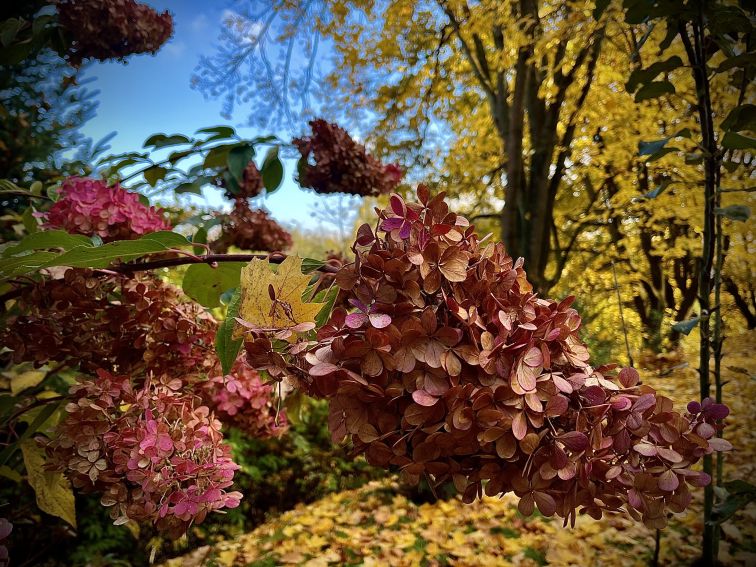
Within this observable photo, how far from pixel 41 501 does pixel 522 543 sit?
210 cm

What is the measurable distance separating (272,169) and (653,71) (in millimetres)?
848

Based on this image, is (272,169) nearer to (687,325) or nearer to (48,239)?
(48,239)

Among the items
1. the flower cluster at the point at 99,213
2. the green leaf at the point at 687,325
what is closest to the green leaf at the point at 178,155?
the flower cluster at the point at 99,213

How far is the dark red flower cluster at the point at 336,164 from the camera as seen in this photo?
1.35 m

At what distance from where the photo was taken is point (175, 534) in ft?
1.71

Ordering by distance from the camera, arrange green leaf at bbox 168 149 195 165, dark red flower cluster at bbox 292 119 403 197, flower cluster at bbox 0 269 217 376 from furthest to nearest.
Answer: dark red flower cluster at bbox 292 119 403 197 → green leaf at bbox 168 149 195 165 → flower cluster at bbox 0 269 217 376

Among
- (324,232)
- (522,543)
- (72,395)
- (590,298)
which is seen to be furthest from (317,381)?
(324,232)

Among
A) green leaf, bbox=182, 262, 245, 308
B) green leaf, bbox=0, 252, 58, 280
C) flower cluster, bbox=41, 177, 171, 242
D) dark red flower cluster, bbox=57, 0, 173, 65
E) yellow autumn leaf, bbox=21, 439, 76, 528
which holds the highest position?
dark red flower cluster, bbox=57, 0, 173, 65

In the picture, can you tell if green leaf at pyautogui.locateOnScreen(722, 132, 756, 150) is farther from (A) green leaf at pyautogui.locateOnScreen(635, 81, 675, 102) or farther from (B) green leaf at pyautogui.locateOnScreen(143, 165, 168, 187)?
(B) green leaf at pyautogui.locateOnScreen(143, 165, 168, 187)

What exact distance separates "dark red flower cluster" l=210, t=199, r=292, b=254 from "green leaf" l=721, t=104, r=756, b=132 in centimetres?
130

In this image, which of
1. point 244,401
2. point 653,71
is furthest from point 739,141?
point 244,401

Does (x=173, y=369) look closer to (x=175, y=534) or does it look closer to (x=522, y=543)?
(x=175, y=534)

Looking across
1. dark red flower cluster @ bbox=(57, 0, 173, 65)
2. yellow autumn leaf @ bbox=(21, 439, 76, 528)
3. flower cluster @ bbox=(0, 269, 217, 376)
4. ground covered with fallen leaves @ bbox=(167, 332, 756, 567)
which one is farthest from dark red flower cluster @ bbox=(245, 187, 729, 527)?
ground covered with fallen leaves @ bbox=(167, 332, 756, 567)

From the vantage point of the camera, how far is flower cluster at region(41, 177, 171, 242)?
70 centimetres
